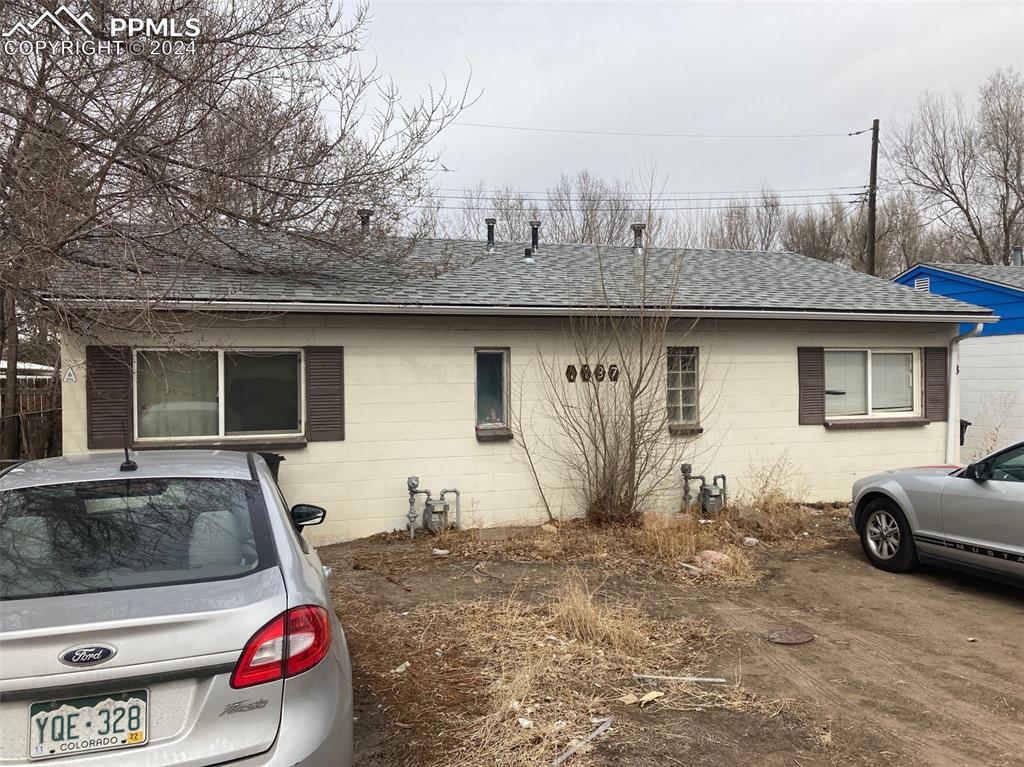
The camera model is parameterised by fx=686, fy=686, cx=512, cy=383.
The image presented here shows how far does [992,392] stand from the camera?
589 inches

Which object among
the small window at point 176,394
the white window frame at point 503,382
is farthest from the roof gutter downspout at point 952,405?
the small window at point 176,394

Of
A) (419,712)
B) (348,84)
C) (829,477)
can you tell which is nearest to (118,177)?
(348,84)

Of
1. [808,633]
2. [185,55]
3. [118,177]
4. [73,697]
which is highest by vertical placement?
[185,55]

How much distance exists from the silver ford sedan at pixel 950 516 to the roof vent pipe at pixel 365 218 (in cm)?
653

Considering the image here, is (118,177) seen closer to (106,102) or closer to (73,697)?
(106,102)

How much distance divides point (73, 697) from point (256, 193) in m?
6.82

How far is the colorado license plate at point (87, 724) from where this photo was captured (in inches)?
83.1

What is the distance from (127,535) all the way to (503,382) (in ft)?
21.3

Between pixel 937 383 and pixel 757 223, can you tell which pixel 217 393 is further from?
pixel 757 223

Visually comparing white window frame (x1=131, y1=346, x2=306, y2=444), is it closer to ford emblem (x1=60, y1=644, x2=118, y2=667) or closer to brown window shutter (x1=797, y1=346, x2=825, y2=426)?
ford emblem (x1=60, y1=644, x2=118, y2=667)

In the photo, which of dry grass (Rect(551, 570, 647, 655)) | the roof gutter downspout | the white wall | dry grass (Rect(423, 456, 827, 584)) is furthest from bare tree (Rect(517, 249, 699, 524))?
the white wall

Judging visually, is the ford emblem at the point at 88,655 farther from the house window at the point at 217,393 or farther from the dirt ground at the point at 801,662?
the house window at the point at 217,393

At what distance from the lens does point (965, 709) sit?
3984 millimetres

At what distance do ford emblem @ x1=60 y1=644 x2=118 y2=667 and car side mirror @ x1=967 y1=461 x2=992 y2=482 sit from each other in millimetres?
6497
